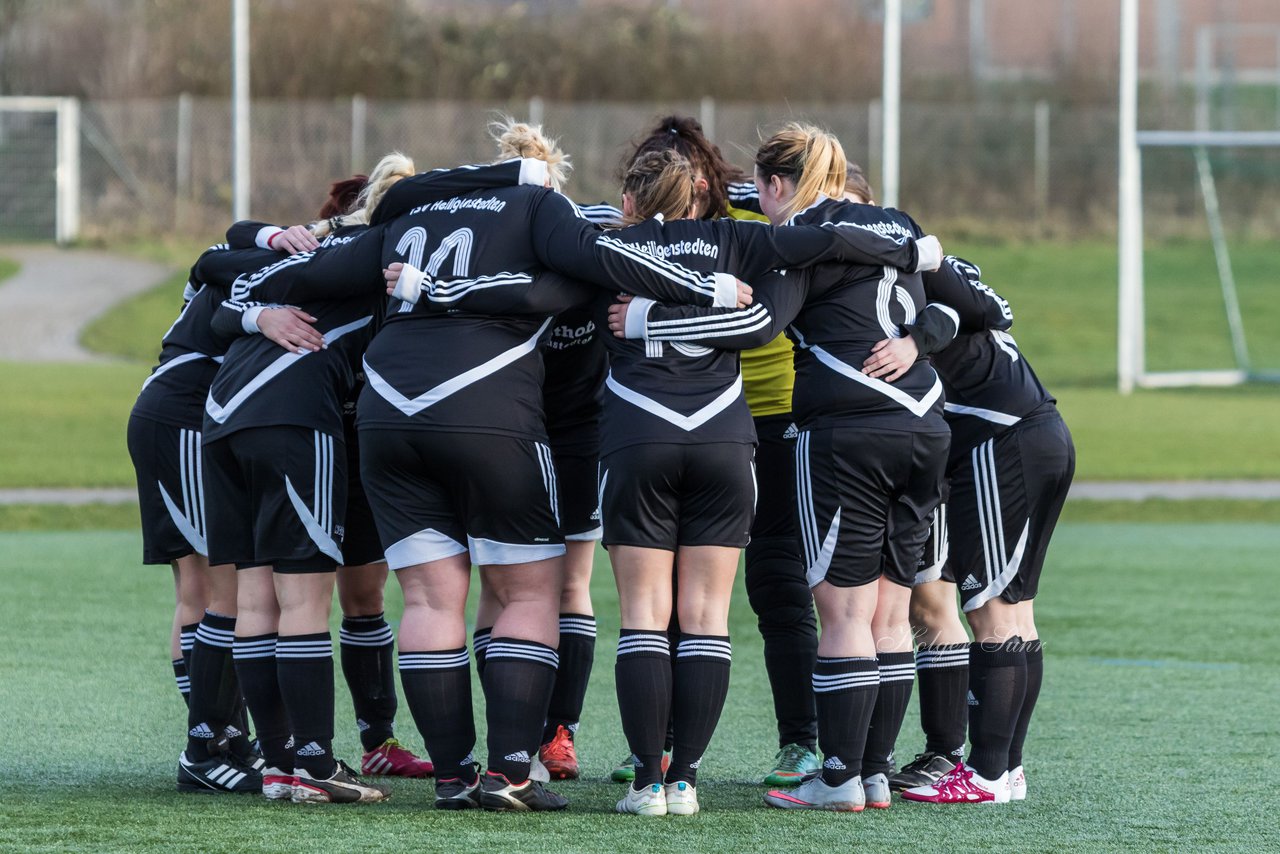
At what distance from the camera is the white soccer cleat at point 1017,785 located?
5129 millimetres

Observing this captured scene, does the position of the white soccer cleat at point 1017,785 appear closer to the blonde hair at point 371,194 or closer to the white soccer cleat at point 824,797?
the white soccer cleat at point 824,797

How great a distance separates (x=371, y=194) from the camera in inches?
204

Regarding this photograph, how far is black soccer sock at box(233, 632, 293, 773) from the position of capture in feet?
16.4

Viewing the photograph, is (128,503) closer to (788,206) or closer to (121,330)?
(788,206)

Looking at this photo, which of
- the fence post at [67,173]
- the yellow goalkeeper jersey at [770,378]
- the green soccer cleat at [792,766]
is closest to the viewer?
the green soccer cleat at [792,766]

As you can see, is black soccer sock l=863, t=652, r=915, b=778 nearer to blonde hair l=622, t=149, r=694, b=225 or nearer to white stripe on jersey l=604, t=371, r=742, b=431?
white stripe on jersey l=604, t=371, r=742, b=431

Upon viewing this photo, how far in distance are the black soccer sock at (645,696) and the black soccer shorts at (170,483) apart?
148 centimetres

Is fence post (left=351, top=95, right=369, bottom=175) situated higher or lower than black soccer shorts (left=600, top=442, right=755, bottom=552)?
higher

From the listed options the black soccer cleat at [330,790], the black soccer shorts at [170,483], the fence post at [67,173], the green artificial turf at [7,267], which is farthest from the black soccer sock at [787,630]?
the fence post at [67,173]

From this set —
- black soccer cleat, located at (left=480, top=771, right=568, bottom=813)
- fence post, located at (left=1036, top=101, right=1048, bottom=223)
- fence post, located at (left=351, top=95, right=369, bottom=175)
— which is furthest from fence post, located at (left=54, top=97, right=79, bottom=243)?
black soccer cleat, located at (left=480, top=771, right=568, bottom=813)

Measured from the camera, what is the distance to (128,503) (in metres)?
12.8

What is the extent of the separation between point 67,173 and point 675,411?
27.3 metres

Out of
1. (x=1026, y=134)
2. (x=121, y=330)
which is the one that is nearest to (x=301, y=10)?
(x=121, y=330)

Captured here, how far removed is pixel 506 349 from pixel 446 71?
32.1m
